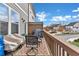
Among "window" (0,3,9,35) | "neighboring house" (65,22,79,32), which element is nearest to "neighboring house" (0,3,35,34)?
"window" (0,3,9,35)

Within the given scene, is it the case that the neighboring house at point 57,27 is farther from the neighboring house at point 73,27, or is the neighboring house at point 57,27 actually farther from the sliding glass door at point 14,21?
the sliding glass door at point 14,21

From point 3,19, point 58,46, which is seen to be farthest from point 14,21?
point 58,46

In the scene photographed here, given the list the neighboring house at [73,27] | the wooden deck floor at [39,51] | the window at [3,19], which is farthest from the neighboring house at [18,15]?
the neighboring house at [73,27]

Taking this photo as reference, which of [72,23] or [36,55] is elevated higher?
[72,23]

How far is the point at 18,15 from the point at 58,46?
26.6 inches

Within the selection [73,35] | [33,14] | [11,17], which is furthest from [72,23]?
[11,17]

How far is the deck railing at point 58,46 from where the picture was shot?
2802mm

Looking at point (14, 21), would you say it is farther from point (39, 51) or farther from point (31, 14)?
point (39, 51)

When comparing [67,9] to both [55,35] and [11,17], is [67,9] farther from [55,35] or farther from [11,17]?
[11,17]

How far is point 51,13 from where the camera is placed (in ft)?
9.59

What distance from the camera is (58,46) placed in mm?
2994

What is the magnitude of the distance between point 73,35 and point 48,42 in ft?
1.15

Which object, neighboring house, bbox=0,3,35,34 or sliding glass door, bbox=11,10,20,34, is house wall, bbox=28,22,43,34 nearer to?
neighboring house, bbox=0,3,35,34

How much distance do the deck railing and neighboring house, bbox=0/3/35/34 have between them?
0.30 meters
